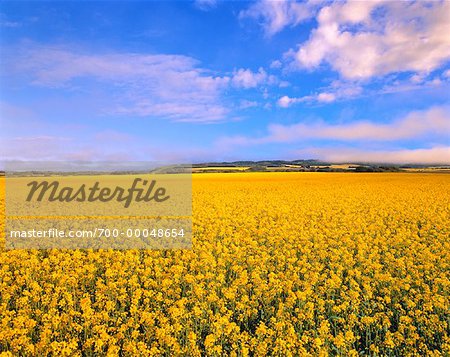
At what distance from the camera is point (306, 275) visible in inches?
319

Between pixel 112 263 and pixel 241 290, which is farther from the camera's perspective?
pixel 112 263

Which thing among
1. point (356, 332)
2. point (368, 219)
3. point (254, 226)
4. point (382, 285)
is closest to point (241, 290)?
point (356, 332)

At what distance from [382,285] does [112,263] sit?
711 cm

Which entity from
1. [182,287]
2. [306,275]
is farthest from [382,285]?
[182,287]

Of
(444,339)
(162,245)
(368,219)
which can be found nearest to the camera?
(444,339)

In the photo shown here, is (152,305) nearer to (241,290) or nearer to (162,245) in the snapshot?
(241,290)

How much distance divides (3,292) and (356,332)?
7387mm

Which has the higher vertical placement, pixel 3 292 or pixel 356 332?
pixel 3 292

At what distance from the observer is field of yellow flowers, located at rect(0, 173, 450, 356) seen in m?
5.46

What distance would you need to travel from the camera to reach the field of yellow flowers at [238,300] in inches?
215

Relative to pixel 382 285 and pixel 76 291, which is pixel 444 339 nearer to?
pixel 382 285

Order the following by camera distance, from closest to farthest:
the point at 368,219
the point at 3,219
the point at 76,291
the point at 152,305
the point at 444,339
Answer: the point at 444,339 < the point at 152,305 < the point at 76,291 < the point at 368,219 < the point at 3,219

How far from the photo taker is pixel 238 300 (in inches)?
290

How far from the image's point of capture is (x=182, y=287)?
8.09 metres
